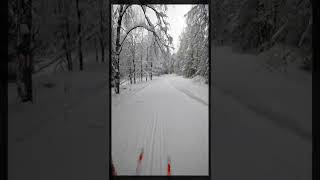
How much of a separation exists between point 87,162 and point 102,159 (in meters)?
0.25

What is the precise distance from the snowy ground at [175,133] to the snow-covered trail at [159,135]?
13mm

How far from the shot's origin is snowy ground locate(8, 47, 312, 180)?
246 cm

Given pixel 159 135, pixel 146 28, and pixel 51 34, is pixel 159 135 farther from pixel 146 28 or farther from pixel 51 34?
pixel 51 34

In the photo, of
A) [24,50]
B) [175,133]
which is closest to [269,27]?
[175,133]

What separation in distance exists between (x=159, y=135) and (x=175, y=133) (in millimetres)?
222

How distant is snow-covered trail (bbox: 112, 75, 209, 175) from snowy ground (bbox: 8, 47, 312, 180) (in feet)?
0.04

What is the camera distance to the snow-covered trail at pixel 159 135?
231cm

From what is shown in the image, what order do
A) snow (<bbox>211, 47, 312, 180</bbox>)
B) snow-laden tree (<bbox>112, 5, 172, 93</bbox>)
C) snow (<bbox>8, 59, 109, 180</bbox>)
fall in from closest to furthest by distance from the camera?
snow (<bbox>8, 59, 109, 180</bbox>), snow (<bbox>211, 47, 312, 180</bbox>), snow-laden tree (<bbox>112, 5, 172, 93</bbox>)
